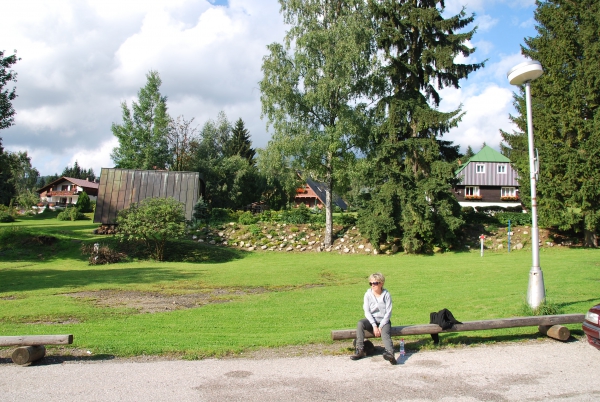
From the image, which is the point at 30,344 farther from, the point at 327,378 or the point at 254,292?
the point at 254,292

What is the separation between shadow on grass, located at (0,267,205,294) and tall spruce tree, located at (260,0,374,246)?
11765 mm

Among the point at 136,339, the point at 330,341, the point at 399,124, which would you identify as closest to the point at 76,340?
the point at 136,339

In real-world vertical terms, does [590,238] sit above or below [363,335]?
above

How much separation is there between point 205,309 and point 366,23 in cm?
2285

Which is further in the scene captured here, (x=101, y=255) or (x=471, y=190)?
(x=471, y=190)

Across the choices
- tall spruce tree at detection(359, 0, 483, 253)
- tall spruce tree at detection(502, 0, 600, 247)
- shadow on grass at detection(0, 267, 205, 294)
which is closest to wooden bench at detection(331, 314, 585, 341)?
shadow on grass at detection(0, 267, 205, 294)

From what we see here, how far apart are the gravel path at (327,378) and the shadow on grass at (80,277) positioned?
959 centimetres

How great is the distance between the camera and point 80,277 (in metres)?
16.7

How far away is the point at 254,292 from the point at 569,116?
21114 mm

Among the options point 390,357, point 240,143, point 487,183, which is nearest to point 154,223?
point 390,357

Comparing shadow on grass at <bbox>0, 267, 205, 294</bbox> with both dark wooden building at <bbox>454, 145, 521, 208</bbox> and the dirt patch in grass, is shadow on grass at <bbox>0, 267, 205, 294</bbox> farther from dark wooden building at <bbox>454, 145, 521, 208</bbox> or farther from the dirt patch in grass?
dark wooden building at <bbox>454, 145, 521, 208</bbox>

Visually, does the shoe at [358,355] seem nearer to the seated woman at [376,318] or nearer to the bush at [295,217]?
the seated woman at [376,318]

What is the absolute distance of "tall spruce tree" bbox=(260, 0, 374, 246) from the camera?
26438 mm

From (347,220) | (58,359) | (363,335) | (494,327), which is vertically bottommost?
(58,359)
